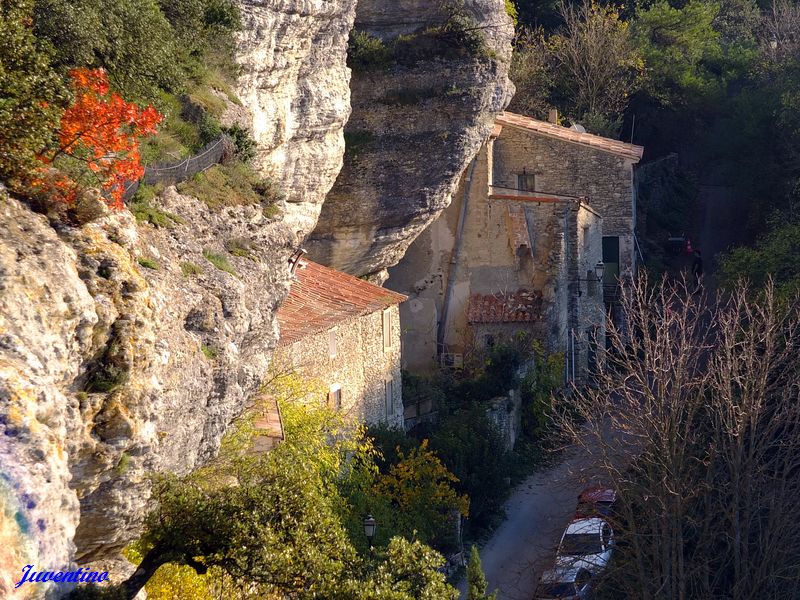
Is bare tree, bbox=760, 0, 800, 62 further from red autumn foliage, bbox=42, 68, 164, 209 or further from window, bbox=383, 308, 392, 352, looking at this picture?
red autumn foliage, bbox=42, 68, 164, 209

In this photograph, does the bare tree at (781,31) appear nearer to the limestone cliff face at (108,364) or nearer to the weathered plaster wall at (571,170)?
the weathered plaster wall at (571,170)

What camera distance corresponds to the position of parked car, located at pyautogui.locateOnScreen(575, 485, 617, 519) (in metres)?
20.8

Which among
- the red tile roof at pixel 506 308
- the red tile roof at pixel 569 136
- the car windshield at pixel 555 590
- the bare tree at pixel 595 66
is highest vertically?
the bare tree at pixel 595 66

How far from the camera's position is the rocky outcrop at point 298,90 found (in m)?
16.0

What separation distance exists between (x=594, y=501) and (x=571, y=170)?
1095 cm

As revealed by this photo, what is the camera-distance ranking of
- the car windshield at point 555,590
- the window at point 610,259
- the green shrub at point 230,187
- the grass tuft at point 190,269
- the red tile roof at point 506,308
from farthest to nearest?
the window at point 610,259
the red tile roof at point 506,308
the car windshield at point 555,590
the green shrub at point 230,187
the grass tuft at point 190,269

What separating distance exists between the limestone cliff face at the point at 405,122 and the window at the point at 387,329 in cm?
208

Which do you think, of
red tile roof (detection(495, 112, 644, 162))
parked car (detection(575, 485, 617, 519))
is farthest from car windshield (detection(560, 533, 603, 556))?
red tile roof (detection(495, 112, 644, 162))

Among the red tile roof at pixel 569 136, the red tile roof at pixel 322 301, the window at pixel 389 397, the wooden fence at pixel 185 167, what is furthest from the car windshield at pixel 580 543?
the red tile roof at pixel 569 136

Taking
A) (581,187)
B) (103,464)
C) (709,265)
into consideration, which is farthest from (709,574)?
(709,265)

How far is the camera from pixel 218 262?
11.3m

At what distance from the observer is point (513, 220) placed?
26.5 metres

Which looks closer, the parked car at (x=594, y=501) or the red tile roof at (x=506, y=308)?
the parked car at (x=594, y=501)

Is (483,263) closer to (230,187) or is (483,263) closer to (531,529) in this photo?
(531,529)
